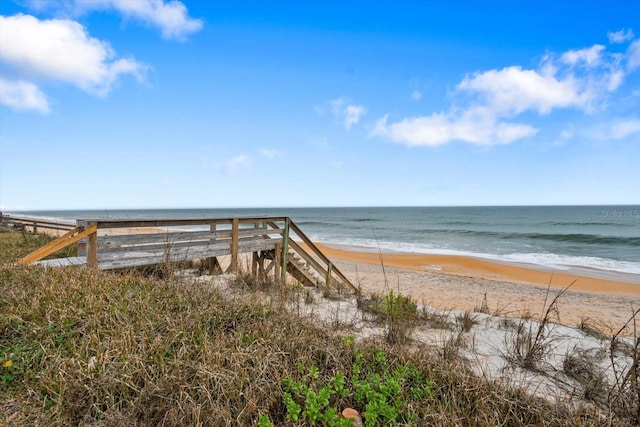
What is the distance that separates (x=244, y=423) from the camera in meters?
2.26

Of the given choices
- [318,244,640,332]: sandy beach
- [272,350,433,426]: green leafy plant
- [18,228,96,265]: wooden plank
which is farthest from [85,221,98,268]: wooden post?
[318,244,640,332]: sandy beach

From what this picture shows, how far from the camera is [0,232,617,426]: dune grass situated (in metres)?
2.34

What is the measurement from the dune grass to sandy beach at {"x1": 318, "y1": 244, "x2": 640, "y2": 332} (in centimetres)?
391

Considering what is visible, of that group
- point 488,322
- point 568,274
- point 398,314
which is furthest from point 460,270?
point 398,314

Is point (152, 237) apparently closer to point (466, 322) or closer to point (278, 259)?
point (278, 259)

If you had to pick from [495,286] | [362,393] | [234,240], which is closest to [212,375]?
[362,393]

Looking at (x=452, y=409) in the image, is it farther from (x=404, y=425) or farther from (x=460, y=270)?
(x=460, y=270)

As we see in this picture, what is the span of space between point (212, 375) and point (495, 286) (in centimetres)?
1292

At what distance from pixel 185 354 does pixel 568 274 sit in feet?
59.2

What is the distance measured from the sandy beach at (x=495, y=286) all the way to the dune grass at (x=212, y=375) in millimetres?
3912

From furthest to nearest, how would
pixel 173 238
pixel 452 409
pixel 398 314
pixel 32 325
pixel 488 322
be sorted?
pixel 173 238 → pixel 488 322 → pixel 398 314 → pixel 32 325 → pixel 452 409

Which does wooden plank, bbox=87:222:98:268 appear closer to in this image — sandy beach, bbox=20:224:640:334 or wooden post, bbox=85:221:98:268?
wooden post, bbox=85:221:98:268

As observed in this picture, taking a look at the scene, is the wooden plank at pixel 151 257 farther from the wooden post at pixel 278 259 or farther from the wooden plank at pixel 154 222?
the wooden post at pixel 278 259

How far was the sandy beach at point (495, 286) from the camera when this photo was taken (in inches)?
368
